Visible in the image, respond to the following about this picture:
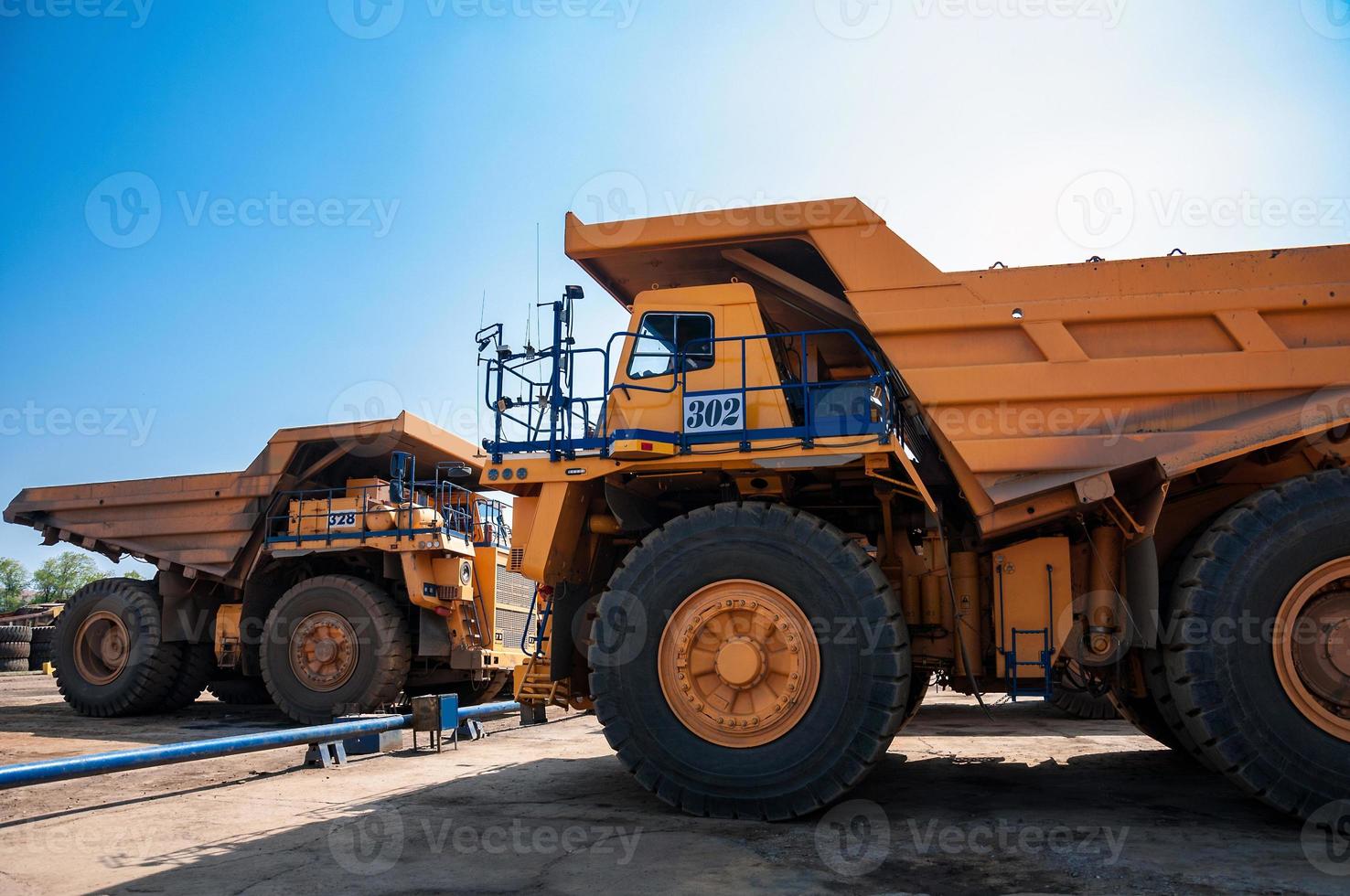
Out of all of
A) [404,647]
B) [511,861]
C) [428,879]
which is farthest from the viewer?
[404,647]

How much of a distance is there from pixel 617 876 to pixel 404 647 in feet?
28.1

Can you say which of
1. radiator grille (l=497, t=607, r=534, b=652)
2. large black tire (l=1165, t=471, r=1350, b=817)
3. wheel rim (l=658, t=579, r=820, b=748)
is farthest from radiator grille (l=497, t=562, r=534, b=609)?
large black tire (l=1165, t=471, r=1350, b=817)

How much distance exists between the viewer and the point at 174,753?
7.20 metres

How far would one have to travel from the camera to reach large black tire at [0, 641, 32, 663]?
2748 cm

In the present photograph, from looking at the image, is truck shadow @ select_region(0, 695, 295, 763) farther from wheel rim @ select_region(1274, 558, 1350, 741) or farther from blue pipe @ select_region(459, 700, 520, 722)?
wheel rim @ select_region(1274, 558, 1350, 741)

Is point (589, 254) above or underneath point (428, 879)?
above

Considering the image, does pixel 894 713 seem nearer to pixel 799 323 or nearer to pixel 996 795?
pixel 996 795

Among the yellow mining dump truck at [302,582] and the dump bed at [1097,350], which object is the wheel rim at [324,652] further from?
the dump bed at [1097,350]

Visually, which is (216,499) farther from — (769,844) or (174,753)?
(769,844)

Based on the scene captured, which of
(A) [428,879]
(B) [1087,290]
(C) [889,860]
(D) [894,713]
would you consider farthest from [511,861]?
(B) [1087,290]

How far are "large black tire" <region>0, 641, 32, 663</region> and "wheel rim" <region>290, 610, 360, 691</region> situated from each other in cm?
2093

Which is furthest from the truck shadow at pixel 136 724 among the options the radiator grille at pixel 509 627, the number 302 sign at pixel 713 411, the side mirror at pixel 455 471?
the number 302 sign at pixel 713 411

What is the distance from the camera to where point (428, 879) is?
4.82 meters

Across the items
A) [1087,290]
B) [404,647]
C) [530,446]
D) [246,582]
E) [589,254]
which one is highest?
[589,254]
